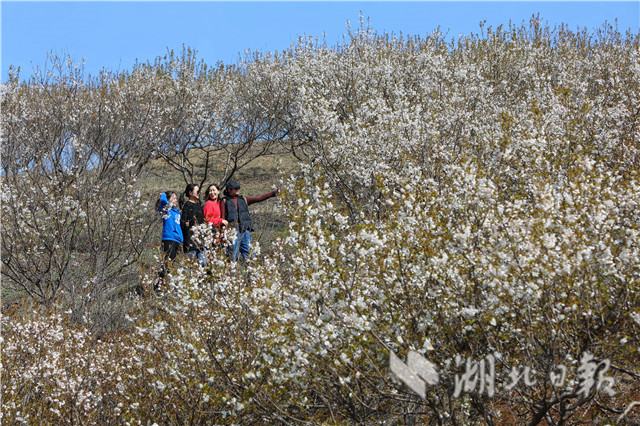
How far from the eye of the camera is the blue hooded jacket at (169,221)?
12.0 meters

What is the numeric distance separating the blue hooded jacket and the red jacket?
2.49 ft

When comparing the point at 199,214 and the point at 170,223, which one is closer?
the point at 199,214

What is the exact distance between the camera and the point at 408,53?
19.9m

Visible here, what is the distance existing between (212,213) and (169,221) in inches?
36.5

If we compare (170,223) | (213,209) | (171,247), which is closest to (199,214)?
(213,209)

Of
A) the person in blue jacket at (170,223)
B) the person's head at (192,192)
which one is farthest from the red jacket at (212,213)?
the person in blue jacket at (170,223)

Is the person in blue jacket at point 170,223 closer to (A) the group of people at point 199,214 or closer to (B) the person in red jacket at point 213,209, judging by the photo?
(A) the group of people at point 199,214

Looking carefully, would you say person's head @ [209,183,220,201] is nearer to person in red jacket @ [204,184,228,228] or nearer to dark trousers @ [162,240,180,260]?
person in red jacket @ [204,184,228,228]

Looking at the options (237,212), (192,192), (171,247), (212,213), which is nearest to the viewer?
(212,213)

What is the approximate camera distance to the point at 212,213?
11773mm

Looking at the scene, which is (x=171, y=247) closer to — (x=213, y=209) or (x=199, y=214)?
(x=199, y=214)

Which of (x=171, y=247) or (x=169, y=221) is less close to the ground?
(x=169, y=221)

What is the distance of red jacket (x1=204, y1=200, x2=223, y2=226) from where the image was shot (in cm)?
1163

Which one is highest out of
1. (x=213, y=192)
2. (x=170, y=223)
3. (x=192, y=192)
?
(x=192, y=192)
